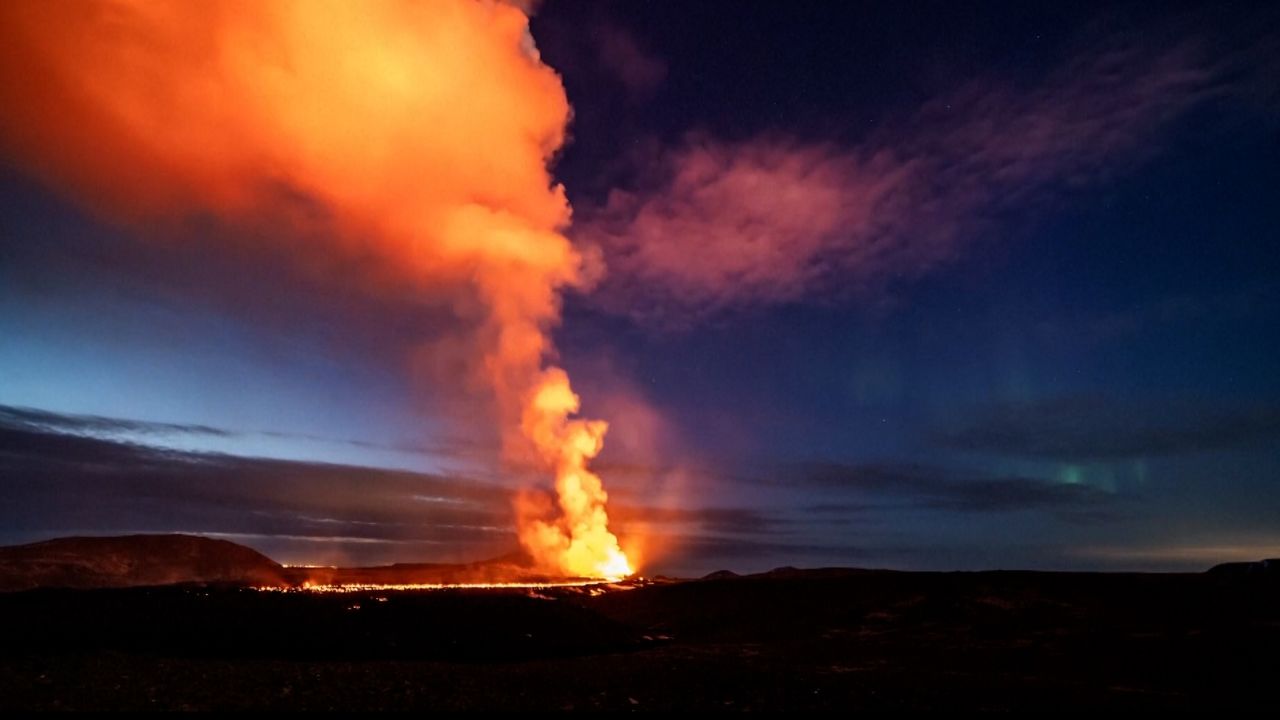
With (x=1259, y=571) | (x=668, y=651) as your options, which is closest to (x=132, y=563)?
(x=668, y=651)

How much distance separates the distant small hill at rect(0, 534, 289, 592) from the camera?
416 ft

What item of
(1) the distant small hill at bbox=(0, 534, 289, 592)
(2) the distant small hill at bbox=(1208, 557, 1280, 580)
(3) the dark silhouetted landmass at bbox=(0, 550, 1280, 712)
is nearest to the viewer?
(3) the dark silhouetted landmass at bbox=(0, 550, 1280, 712)

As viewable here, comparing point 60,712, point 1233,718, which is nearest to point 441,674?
point 60,712

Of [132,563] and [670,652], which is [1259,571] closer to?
[670,652]

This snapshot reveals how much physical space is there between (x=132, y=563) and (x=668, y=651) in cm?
15128

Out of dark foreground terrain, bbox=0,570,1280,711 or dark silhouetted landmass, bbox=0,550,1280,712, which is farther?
dark foreground terrain, bbox=0,570,1280,711

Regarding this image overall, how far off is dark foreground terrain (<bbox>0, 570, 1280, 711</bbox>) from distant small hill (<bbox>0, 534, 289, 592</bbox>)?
88014mm

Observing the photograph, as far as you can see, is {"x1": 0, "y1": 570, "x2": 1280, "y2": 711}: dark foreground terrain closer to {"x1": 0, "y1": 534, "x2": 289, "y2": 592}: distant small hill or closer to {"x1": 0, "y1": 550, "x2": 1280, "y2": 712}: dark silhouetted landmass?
{"x1": 0, "y1": 550, "x2": 1280, "y2": 712}: dark silhouetted landmass

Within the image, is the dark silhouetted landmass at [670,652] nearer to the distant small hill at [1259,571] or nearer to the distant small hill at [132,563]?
the distant small hill at [1259,571]

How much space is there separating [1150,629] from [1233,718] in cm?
2457

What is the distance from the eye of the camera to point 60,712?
70.5 ft

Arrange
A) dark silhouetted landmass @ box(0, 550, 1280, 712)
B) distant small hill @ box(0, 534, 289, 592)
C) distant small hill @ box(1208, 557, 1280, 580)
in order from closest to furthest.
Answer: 1. dark silhouetted landmass @ box(0, 550, 1280, 712)
2. distant small hill @ box(1208, 557, 1280, 580)
3. distant small hill @ box(0, 534, 289, 592)

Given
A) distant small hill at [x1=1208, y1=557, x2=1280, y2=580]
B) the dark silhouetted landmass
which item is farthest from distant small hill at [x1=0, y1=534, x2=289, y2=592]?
distant small hill at [x1=1208, y1=557, x2=1280, y2=580]

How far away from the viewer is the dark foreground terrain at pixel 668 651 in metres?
27.3
